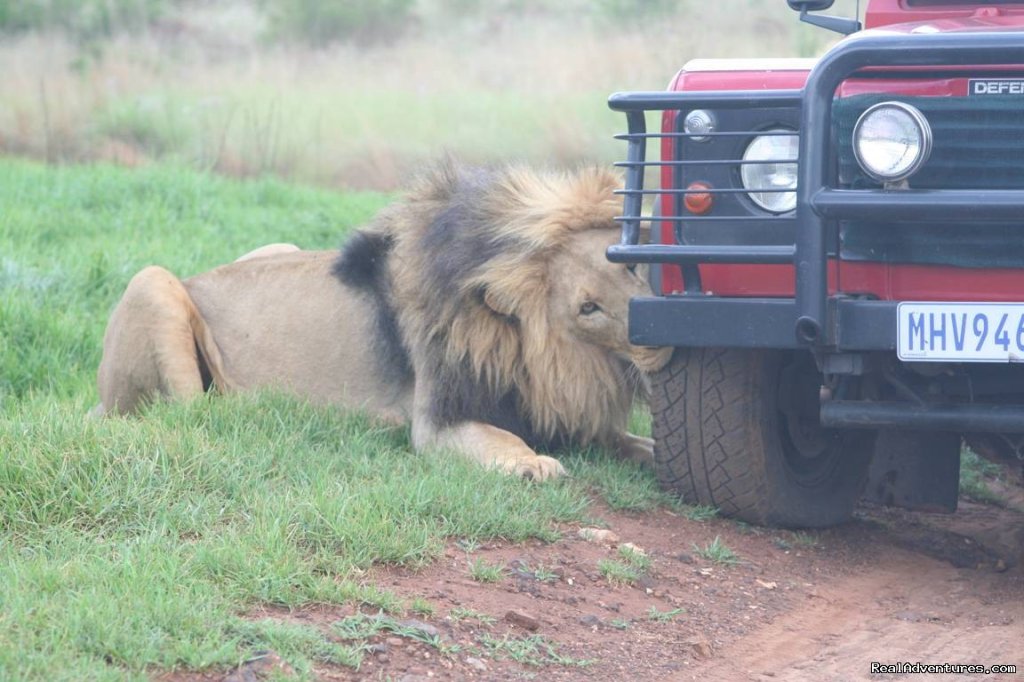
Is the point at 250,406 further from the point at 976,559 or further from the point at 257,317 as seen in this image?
the point at 976,559

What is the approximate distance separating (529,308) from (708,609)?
1423 mm

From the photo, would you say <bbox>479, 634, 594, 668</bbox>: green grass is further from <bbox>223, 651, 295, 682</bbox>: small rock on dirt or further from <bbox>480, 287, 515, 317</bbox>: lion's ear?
<bbox>480, 287, 515, 317</bbox>: lion's ear

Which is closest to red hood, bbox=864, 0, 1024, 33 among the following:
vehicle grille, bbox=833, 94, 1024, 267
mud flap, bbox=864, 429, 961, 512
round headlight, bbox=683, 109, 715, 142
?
vehicle grille, bbox=833, 94, 1024, 267

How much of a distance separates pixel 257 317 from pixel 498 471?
173 centimetres

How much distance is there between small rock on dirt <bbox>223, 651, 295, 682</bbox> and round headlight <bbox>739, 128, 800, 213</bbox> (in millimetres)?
2103

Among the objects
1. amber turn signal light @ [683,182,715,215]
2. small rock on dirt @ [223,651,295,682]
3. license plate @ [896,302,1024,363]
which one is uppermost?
amber turn signal light @ [683,182,715,215]

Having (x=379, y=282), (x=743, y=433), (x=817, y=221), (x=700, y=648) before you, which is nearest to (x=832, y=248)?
(x=817, y=221)

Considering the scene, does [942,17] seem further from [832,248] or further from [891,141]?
[832,248]

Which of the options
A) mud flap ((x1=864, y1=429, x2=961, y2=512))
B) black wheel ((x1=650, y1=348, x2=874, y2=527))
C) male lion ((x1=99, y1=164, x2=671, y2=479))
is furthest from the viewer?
mud flap ((x1=864, y1=429, x2=961, y2=512))

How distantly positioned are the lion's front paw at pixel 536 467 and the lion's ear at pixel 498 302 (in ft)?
1.77

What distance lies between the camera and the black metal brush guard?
3984 millimetres

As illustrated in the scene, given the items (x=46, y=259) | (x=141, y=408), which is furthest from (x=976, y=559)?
(x=46, y=259)

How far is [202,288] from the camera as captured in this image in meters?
6.41

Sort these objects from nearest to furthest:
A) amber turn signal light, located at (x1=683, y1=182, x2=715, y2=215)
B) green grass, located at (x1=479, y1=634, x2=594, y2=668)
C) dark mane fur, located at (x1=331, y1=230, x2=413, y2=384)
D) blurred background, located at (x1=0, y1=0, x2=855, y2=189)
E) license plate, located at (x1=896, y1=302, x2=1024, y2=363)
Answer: green grass, located at (x1=479, y1=634, x2=594, y2=668), license plate, located at (x1=896, y1=302, x2=1024, y2=363), amber turn signal light, located at (x1=683, y1=182, x2=715, y2=215), dark mane fur, located at (x1=331, y1=230, x2=413, y2=384), blurred background, located at (x1=0, y1=0, x2=855, y2=189)
